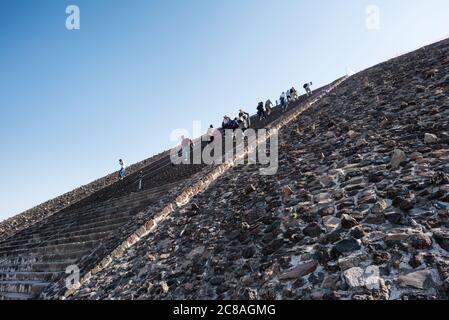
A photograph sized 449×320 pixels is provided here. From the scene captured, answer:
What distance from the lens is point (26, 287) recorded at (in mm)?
9445

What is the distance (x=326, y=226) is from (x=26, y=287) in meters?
8.65

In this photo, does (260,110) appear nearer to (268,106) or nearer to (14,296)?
(268,106)

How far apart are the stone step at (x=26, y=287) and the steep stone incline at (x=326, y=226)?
10.2 ft

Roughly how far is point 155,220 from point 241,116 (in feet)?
41.3

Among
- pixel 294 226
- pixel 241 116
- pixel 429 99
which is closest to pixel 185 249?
pixel 294 226

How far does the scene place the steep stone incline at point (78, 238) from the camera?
323 inches

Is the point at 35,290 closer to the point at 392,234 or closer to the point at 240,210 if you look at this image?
the point at 240,210

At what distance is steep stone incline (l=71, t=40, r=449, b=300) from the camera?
3650 millimetres

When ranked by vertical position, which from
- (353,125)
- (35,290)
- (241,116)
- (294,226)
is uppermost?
(241,116)

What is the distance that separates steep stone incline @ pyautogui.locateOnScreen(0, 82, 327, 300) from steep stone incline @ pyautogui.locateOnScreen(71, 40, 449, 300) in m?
0.87

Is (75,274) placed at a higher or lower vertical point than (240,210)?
lower

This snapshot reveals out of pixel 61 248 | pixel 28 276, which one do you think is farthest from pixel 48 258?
pixel 28 276

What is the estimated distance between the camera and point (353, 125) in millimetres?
9055

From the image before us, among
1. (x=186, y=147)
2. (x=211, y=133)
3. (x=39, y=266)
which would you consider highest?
(x=211, y=133)
